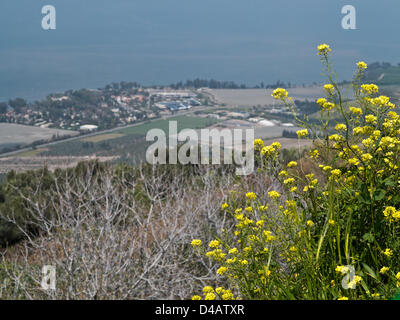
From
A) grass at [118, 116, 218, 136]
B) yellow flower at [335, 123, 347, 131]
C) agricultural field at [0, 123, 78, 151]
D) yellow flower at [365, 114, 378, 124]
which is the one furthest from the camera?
agricultural field at [0, 123, 78, 151]

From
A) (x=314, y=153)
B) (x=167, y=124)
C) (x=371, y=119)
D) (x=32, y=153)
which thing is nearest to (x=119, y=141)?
(x=32, y=153)

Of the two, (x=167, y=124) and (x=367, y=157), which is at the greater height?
(x=367, y=157)

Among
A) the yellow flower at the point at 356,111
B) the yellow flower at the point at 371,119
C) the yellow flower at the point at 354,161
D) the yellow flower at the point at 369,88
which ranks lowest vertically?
the yellow flower at the point at 354,161

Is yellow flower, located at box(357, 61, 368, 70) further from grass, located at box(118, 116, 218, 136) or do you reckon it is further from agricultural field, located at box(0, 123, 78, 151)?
agricultural field, located at box(0, 123, 78, 151)

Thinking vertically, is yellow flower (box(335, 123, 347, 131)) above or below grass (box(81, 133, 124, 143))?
above

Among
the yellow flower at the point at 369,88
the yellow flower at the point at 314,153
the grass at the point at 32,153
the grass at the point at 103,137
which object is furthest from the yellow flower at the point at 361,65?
the grass at the point at 103,137

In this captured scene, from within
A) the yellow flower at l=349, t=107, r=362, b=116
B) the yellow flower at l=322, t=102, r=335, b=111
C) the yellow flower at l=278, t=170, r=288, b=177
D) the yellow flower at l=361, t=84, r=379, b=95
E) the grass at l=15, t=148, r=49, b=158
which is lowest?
the grass at l=15, t=148, r=49, b=158

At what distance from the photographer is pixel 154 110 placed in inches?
2275

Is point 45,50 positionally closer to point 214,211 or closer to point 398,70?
point 398,70

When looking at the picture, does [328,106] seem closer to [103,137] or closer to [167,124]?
[103,137]

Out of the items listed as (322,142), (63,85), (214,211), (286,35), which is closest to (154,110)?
(214,211)

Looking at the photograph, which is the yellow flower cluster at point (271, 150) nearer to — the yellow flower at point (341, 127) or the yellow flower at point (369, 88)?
the yellow flower at point (341, 127)

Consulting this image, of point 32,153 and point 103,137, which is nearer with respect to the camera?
point 32,153

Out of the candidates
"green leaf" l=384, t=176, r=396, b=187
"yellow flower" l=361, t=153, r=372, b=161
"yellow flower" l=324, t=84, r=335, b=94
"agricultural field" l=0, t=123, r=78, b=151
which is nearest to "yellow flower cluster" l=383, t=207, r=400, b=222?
"green leaf" l=384, t=176, r=396, b=187
